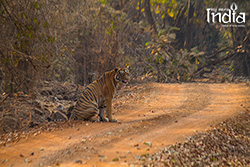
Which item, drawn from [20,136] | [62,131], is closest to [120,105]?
[62,131]

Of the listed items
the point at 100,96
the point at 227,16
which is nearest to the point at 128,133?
the point at 100,96

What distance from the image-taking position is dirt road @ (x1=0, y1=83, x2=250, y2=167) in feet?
14.4

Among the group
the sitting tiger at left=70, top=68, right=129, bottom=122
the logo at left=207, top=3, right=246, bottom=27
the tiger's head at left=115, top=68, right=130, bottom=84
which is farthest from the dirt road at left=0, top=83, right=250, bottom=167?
the logo at left=207, top=3, right=246, bottom=27

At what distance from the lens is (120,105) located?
8.62 meters

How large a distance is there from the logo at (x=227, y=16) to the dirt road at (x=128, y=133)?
21.4 feet

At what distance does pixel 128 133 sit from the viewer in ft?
17.8

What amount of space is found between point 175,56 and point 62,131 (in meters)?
→ 9.43

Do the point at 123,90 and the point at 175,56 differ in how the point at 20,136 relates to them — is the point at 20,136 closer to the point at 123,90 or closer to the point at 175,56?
the point at 123,90

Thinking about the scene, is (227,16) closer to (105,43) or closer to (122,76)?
(105,43)

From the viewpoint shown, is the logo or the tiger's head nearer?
the tiger's head

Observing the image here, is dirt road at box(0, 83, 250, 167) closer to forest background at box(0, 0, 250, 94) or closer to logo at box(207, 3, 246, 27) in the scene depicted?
forest background at box(0, 0, 250, 94)

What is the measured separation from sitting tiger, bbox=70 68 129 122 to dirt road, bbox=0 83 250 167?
28cm

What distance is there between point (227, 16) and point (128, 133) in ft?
39.9

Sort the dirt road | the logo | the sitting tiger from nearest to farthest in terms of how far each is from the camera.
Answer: the dirt road
the sitting tiger
the logo
